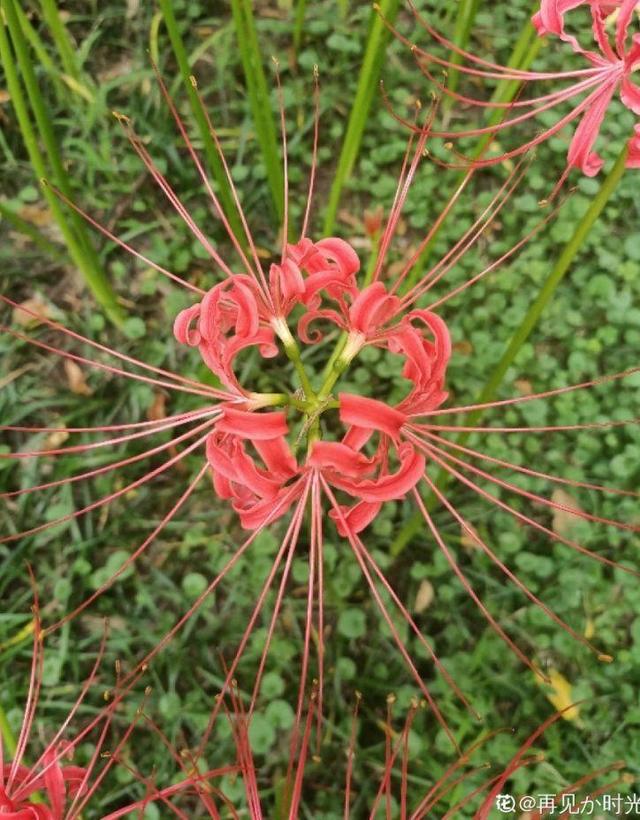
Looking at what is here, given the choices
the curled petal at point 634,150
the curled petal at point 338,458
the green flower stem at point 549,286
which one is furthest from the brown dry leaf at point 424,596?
the curled petal at point 634,150

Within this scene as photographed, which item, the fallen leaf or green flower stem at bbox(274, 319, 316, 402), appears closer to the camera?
green flower stem at bbox(274, 319, 316, 402)

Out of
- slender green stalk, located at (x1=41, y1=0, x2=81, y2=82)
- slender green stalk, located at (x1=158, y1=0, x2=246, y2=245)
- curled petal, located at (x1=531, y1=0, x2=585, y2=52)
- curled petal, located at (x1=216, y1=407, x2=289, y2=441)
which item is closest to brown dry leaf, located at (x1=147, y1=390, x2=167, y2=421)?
slender green stalk, located at (x1=158, y1=0, x2=246, y2=245)

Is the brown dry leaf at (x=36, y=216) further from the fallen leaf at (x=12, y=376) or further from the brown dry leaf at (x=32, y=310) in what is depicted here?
the fallen leaf at (x=12, y=376)

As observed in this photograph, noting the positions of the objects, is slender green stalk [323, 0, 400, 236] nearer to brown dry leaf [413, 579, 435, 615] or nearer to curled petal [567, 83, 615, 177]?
curled petal [567, 83, 615, 177]

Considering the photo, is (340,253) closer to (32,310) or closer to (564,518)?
(564,518)

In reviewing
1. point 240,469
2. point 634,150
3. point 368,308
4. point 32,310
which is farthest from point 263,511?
point 32,310

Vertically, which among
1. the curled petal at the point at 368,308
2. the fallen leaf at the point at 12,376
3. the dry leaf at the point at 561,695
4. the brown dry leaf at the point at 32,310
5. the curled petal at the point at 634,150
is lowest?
the dry leaf at the point at 561,695

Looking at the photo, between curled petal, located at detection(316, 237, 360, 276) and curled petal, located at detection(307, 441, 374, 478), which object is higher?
curled petal, located at detection(316, 237, 360, 276)
